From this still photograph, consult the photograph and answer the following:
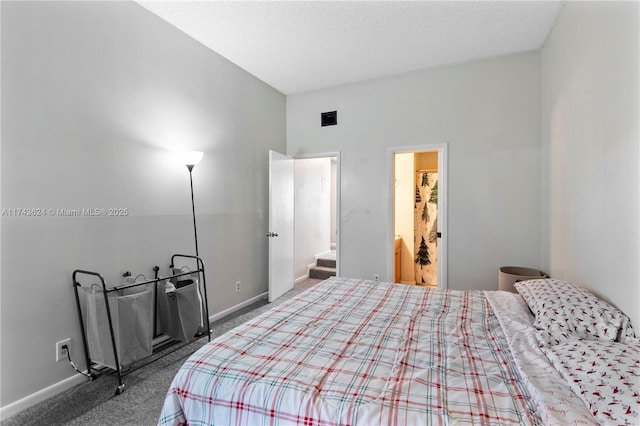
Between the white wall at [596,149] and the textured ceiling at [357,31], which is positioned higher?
the textured ceiling at [357,31]

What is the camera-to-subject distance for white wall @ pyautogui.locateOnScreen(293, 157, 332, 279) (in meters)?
5.05

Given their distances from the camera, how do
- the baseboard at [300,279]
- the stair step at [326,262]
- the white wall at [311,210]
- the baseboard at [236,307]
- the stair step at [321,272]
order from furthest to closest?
the stair step at [326,262]
the stair step at [321,272]
the white wall at [311,210]
the baseboard at [300,279]
the baseboard at [236,307]

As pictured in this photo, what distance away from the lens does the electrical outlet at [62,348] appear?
2.10 m

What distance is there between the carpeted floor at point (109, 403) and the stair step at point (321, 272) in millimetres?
2969

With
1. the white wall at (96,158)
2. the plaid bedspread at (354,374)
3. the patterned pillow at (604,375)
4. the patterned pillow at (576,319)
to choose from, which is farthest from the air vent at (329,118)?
the patterned pillow at (604,375)

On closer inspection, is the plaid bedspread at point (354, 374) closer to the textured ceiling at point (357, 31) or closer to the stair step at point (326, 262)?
the textured ceiling at point (357, 31)

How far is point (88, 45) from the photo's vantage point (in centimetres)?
227

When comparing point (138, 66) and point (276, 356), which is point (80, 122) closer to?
point (138, 66)

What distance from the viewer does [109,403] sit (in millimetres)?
1992

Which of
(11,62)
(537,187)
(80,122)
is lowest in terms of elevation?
(537,187)

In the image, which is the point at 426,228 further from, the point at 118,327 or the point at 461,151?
the point at 118,327

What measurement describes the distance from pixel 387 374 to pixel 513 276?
7.65ft

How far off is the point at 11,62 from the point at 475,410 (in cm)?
300

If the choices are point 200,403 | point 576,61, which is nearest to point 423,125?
point 576,61
